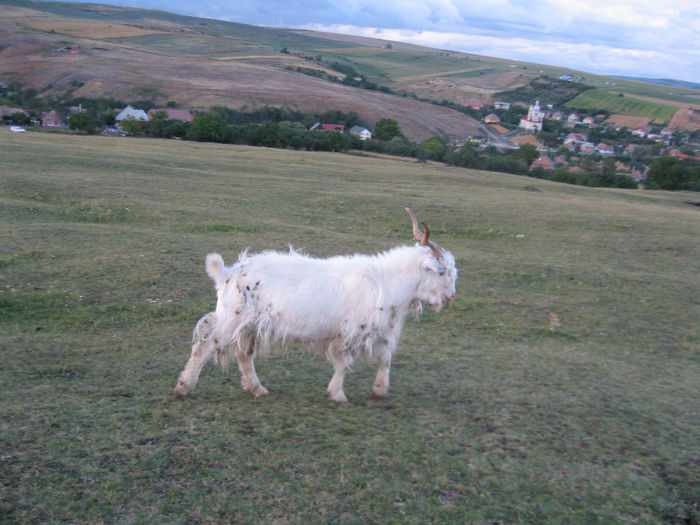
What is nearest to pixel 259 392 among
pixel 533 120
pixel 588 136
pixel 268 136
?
pixel 268 136

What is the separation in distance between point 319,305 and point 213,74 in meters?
109

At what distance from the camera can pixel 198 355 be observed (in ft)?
18.7

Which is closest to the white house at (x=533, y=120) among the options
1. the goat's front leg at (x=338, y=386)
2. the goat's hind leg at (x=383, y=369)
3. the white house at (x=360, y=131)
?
the white house at (x=360, y=131)

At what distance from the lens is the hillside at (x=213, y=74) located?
304 feet

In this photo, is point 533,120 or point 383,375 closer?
point 383,375

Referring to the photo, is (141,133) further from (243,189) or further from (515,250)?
(515,250)

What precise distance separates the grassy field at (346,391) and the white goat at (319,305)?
1.56ft

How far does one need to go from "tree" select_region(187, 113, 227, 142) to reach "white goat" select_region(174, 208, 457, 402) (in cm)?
4239

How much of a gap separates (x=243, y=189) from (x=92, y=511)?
17.2 metres

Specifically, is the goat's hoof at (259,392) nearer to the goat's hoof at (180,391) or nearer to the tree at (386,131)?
the goat's hoof at (180,391)

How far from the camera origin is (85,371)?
623 centimetres

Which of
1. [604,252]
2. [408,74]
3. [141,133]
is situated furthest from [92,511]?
[408,74]

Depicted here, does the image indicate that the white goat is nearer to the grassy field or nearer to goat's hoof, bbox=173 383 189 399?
goat's hoof, bbox=173 383 189 399

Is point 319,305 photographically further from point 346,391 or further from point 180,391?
point 180,391
